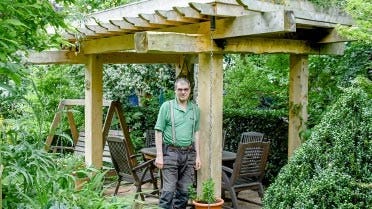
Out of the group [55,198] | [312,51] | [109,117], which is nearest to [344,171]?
[55,198]

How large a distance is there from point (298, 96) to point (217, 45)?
1.68 m

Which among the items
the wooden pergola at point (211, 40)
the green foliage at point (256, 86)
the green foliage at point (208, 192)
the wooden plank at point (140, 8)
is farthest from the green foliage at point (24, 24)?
the green foliage at point (256, 86)

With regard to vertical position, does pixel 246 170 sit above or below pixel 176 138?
below

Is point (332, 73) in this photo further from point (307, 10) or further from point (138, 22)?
point (138, 22)

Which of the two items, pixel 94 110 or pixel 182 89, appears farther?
pixel 94 110

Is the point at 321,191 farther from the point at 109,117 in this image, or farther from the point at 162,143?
the point at 109,117

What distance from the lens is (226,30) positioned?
15.2ft

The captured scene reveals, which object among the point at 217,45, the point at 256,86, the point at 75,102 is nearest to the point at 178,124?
the point at 217,45

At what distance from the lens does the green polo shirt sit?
188 inches

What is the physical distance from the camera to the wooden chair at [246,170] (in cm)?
515

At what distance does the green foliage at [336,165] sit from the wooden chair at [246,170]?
2139 millimetres

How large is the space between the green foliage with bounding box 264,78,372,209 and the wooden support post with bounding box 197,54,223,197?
1832 mm

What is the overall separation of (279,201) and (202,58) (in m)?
2.17

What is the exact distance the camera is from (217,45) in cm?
476
